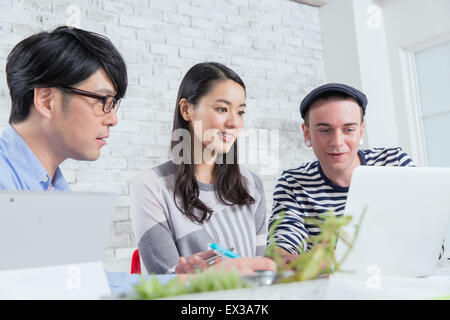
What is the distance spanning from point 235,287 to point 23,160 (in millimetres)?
938

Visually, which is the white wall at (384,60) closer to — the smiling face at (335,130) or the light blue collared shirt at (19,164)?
the smiling face at (335,130)

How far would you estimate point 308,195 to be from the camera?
1.60 m

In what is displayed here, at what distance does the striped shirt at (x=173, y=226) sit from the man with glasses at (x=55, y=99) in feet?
0.78

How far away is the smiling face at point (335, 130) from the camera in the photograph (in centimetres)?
153

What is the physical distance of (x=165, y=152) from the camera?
3270 millimetres

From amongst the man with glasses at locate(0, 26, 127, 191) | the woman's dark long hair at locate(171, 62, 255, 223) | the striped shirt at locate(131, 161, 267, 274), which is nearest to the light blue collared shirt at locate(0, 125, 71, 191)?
the man with glasses at locate(0, 26, 127, 191)

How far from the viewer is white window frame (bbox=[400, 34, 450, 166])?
3777mm

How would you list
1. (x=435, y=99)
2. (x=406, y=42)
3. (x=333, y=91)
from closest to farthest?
(x=333, y=91) < (x=435, y=99) < (x=406, y=42)

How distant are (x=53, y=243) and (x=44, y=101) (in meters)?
0.91

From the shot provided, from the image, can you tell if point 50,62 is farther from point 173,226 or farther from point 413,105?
point 413,105

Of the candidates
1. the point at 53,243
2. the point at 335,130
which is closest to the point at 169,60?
the point at 335,130

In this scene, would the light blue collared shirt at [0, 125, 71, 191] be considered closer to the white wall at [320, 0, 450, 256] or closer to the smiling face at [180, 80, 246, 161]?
the smiling face at [180, 80, 246, 161]

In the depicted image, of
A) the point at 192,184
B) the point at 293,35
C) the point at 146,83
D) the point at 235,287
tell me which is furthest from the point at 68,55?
the point at 293,35

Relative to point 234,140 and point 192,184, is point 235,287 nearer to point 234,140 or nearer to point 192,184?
point 192,184
